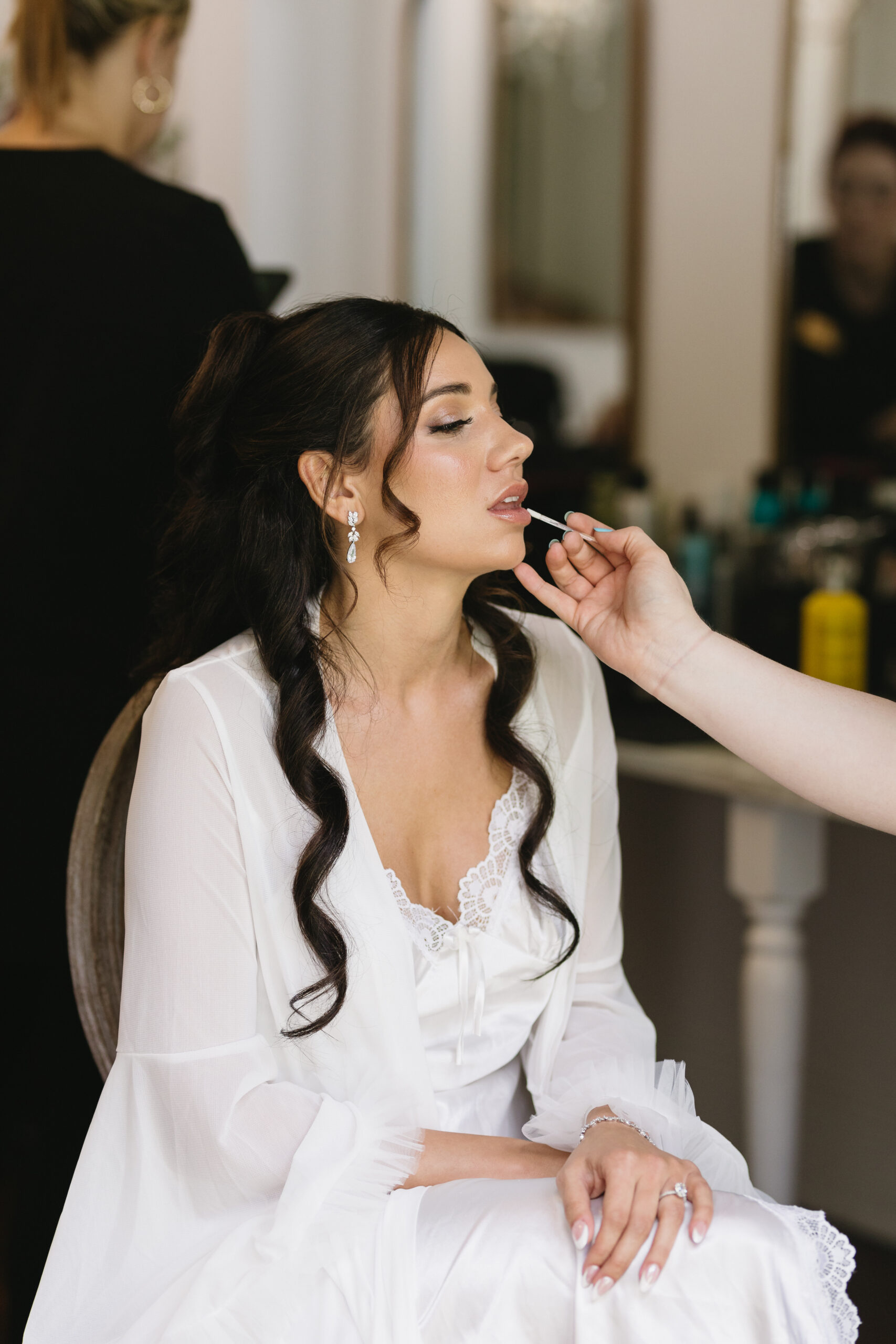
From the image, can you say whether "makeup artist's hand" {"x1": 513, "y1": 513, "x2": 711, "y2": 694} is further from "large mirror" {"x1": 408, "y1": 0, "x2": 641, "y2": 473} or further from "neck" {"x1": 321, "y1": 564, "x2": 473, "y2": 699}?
"large mirror" {"x1": 408, "y1": 0, "x2": 641, "y2": 473}

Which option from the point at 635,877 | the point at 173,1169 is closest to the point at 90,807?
the point at 173,1169

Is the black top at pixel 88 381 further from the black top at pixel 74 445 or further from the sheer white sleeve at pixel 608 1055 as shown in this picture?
the sheer white sleeve at pixel 608 1055

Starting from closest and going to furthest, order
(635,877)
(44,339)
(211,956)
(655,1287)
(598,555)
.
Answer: (655,1287)
(211,956)
(598,555)
(44,339)
(635,877)

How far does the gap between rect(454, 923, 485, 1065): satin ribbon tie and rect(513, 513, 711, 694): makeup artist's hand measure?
263mm

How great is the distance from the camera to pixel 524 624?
55.5 inches

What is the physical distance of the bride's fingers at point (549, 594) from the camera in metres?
1.19

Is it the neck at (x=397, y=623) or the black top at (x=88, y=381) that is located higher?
the black top at (x=88, y=381)

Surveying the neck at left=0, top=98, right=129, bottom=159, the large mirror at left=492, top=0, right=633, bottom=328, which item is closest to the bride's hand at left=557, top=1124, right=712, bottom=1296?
the neck at left=0, top=98, right=129, bottom=159

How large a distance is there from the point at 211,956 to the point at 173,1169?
0.17m

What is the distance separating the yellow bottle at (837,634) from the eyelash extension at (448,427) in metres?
0.85

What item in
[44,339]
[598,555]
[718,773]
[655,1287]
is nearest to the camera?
[655,1287]

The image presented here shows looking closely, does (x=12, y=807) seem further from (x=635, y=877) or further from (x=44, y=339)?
(x=635, y=877)

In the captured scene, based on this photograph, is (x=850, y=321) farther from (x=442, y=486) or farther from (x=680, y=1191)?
(x=680, y=1191)

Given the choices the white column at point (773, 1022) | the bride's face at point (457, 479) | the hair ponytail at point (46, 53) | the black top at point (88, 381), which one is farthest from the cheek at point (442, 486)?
the white column at point (773, 1022)
